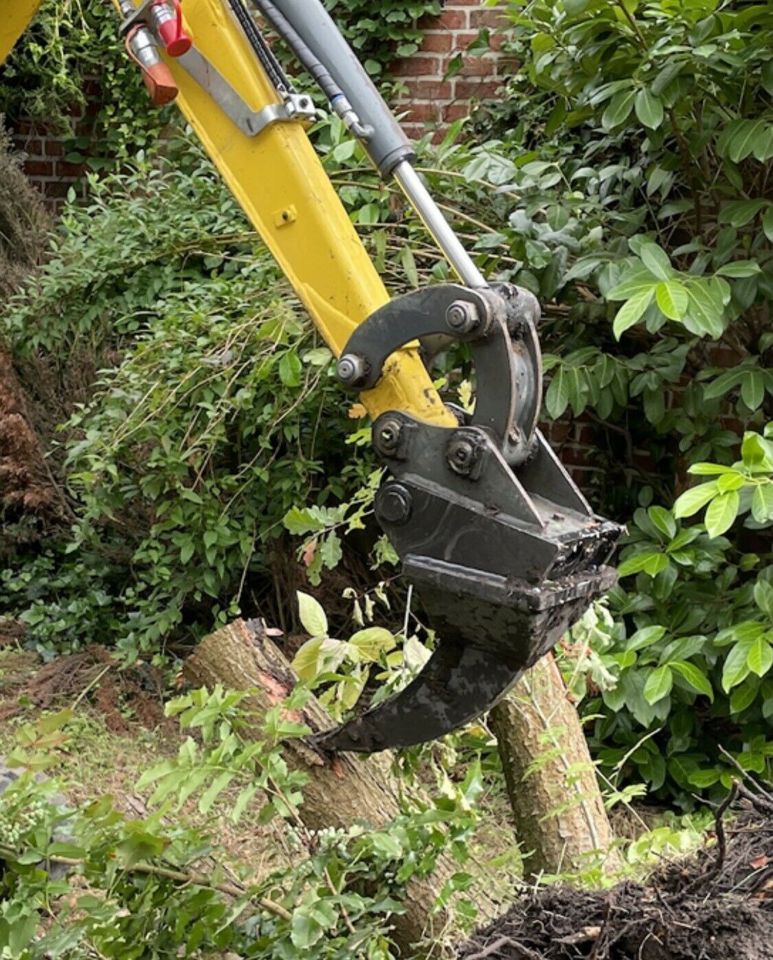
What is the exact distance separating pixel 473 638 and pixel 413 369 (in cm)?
45

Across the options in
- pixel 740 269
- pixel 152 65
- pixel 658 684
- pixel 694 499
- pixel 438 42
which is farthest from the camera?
pixel 438 42

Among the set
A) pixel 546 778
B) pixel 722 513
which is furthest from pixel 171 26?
pixel 722 513

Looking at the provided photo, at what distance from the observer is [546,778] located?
2.31m

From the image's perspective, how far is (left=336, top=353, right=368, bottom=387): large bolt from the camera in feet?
6.15

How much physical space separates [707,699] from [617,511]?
0.78 m

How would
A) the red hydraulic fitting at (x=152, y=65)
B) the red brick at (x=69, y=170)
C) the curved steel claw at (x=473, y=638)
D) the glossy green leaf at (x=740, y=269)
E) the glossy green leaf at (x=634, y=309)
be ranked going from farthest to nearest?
1. the red brick at (x=69, y=170)
2. the glossy green leaf at (x=740, y=269)
3. the glossy green leaf at (x=634, y=309)
4. the red hydraulic fitting at (x=152, y=65)
5. the curved steel claw at (x=473, y=638)

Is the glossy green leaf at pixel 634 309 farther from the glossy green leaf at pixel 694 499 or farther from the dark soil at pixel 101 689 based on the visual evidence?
the dark soil at pixel 101 689

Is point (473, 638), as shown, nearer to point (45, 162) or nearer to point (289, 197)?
point (289, 197)

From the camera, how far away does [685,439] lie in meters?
3.83

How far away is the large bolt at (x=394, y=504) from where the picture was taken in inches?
71.6

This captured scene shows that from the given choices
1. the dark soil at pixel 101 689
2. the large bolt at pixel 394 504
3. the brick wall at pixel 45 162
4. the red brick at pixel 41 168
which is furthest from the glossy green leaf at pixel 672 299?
the red brick at pixel 41 168

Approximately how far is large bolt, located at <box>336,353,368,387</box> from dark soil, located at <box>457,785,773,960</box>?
0.83 m

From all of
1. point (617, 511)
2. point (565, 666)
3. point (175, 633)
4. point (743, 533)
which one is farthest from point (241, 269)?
point (565, 666)

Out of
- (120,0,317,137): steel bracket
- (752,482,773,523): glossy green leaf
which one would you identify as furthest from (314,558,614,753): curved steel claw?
(752,482,773,523): glossy green leaf
